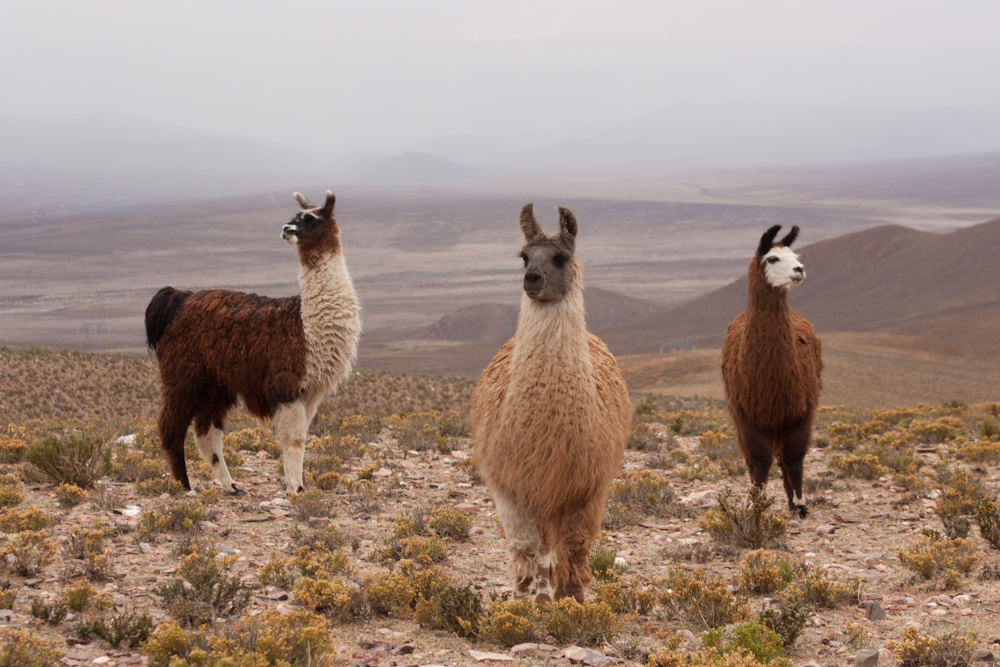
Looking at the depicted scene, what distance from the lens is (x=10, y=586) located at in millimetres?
4785

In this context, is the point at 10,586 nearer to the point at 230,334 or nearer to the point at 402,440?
the point at 230,334

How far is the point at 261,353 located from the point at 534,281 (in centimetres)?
403

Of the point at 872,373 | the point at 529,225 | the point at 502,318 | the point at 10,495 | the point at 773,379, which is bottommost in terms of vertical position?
the point at 502,318

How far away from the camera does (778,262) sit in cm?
755

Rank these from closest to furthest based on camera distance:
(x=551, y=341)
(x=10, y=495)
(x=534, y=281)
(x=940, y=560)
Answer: (x=534, y=281)
(x=551, y=341)
(x=940, y=560)
(x=10, y=495)

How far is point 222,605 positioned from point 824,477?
7.12 meters

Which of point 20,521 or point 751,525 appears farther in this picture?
point 751,525

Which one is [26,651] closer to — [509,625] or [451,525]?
[509,625]

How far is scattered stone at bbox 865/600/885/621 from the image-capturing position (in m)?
4.97

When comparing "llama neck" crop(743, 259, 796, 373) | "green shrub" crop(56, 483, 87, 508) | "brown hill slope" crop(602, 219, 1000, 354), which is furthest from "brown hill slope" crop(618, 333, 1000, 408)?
"green shrub" crop(56, 483, 87, 508)

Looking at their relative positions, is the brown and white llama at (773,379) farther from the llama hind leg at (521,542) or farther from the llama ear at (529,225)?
the llama hind leg at (521,542)

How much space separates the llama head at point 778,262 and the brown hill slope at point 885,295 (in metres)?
50.9

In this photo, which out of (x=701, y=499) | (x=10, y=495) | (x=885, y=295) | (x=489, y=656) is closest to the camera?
(x=489, y=656)

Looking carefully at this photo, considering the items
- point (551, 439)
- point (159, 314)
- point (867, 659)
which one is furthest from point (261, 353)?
point (867, 659)
